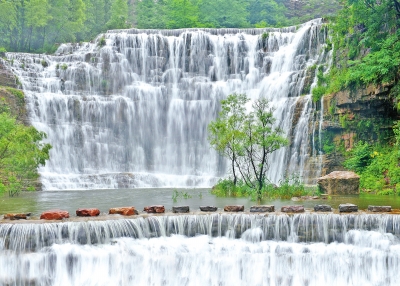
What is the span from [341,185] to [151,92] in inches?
885

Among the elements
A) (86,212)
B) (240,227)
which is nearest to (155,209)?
(86,212)

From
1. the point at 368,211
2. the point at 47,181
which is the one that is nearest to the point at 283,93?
the point at 47,181

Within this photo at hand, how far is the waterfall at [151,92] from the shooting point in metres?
36.7

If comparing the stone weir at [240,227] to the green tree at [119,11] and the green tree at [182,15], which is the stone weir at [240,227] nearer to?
the green tree at [119,11]

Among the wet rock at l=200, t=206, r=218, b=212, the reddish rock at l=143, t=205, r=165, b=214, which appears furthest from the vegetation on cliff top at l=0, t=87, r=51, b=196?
the wet rock at l=200, t=206, r=218, b=212

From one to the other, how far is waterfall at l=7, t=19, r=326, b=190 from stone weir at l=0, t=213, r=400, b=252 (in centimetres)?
1969

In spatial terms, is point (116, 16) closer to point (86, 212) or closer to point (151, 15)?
point (151, 15)

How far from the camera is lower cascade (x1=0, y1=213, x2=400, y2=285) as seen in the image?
41.8ft

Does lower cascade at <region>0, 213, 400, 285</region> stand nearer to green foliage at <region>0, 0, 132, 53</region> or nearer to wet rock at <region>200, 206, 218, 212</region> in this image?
wet rock at <region>200, 206, 218, 212</region>

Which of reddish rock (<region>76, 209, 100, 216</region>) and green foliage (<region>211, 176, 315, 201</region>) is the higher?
reddish rock (<region>76, 209, 100, 216</region>)

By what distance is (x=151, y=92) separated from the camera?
40.4 m

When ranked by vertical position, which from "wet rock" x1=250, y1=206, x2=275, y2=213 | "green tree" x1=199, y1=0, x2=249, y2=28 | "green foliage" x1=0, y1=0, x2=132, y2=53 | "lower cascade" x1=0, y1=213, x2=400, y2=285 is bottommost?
"lower cascade" x1=0, y1=213, x2=400, y2=285

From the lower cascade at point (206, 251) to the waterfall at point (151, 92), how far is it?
19.8m

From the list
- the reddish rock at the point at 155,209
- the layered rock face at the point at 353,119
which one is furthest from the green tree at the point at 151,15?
the reddish rock at the point at 155,209
